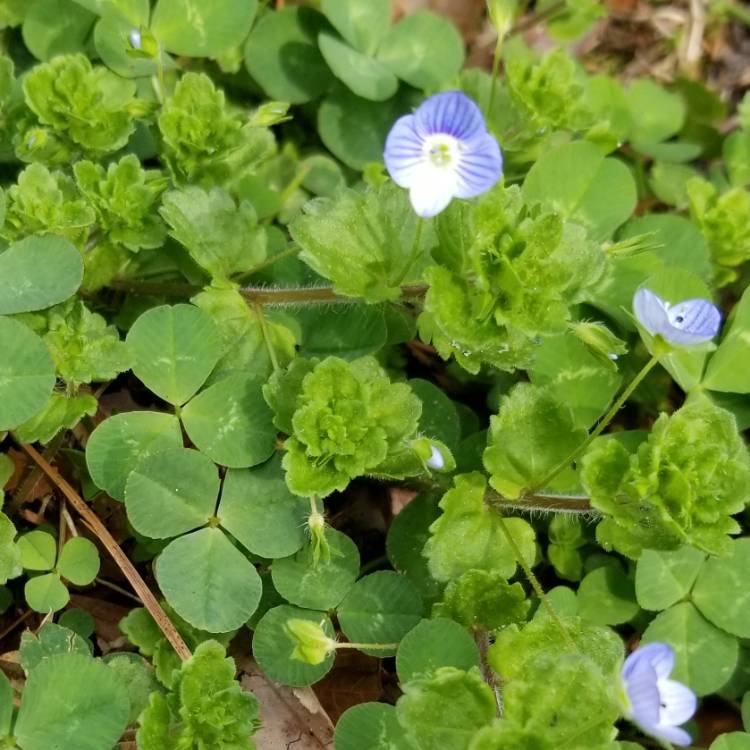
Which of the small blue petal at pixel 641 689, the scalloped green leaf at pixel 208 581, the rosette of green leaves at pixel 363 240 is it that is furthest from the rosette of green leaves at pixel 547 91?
the small blue petal at pixel 641 689

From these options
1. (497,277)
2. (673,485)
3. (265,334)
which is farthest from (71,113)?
(673,485)

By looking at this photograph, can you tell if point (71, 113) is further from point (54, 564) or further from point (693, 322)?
point (693, 322)

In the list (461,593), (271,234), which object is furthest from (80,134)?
(461,593)

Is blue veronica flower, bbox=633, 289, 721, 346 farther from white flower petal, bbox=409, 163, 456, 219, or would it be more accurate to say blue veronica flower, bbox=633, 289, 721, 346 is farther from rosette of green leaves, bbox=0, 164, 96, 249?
rosette of green leaves, bbox=0, 164, 96, 249

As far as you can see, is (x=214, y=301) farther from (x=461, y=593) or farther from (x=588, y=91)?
(x=588, y=91)

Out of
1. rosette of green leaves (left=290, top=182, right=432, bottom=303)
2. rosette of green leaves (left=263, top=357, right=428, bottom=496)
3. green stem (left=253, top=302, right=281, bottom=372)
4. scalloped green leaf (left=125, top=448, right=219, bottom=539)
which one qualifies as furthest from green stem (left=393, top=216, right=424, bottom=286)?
scalloped green leaf (left=125, top=448, right=219, bottom=539)

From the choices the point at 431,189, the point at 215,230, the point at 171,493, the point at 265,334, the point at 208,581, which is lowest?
A: the point at 208,581

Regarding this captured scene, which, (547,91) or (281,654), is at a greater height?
(547,91)

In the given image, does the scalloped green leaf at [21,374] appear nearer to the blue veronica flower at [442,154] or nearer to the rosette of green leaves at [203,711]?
the rosette of green leaves at [203,711]
